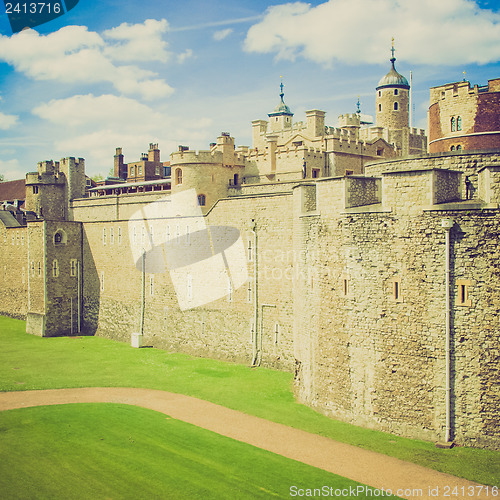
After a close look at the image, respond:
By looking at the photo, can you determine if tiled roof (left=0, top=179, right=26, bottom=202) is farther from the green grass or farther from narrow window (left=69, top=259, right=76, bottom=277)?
the green grass

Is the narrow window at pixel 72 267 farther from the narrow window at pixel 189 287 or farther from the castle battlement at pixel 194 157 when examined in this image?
the narrow window at pixel 189 287

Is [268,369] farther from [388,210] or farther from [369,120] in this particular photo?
[369,120]

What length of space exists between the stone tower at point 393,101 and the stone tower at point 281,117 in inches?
604

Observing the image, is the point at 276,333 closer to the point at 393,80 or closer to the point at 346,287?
the point at 346,287

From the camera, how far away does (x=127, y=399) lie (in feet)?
70.3

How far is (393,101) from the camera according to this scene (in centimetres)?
5366

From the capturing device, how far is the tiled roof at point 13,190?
61156 mm

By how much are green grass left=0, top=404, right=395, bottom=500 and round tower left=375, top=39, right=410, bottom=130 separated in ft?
137

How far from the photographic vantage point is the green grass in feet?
44.7

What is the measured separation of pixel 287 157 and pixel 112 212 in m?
17.2

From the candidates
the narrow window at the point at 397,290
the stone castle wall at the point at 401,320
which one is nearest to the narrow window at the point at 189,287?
the stone castle wall at the point at 401,320

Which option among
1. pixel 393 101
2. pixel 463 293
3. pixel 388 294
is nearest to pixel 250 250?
pixel 388 294

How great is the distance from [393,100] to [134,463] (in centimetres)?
4616

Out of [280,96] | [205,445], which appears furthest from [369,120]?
[205,445]
